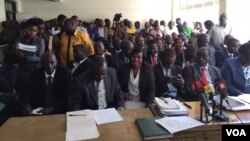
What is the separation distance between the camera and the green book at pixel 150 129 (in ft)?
5.99

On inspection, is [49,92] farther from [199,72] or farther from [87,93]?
[199,72]

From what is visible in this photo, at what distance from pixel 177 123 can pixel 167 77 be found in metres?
1.36

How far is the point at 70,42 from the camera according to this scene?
4.33 meters

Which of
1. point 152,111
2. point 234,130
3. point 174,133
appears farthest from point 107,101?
point 234,130

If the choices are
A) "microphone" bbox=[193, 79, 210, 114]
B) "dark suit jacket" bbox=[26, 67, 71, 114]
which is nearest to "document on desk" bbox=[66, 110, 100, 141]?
"microphone" bbox=[193, 79, 210, 114]

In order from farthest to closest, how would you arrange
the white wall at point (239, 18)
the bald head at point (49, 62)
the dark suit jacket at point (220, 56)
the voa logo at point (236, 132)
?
the white wall at point (239, 18)
the dark suit jacket at point (220, 56)
the bald head at point (49, 62)
the voa logo at point (236, 132)

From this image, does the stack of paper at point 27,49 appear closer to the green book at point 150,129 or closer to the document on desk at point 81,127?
the document on desk at point 81,127

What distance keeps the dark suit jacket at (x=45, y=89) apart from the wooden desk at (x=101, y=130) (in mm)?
925

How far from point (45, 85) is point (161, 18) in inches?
345

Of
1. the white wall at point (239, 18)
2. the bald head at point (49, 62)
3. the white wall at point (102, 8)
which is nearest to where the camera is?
the bald head at point (49, 62)

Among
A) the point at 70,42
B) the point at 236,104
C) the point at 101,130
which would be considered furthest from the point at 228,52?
the point at 101,130

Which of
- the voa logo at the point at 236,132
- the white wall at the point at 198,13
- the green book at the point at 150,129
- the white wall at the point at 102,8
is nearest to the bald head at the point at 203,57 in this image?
the green book at the point at 150,129

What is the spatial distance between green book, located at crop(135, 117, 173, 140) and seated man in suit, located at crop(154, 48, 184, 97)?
1252 mm

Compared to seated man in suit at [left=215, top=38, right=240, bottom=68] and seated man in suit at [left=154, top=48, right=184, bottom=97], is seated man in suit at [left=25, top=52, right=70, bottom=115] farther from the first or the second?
seated man in suit at [left=215, top=38, right=240, bottom=68]
